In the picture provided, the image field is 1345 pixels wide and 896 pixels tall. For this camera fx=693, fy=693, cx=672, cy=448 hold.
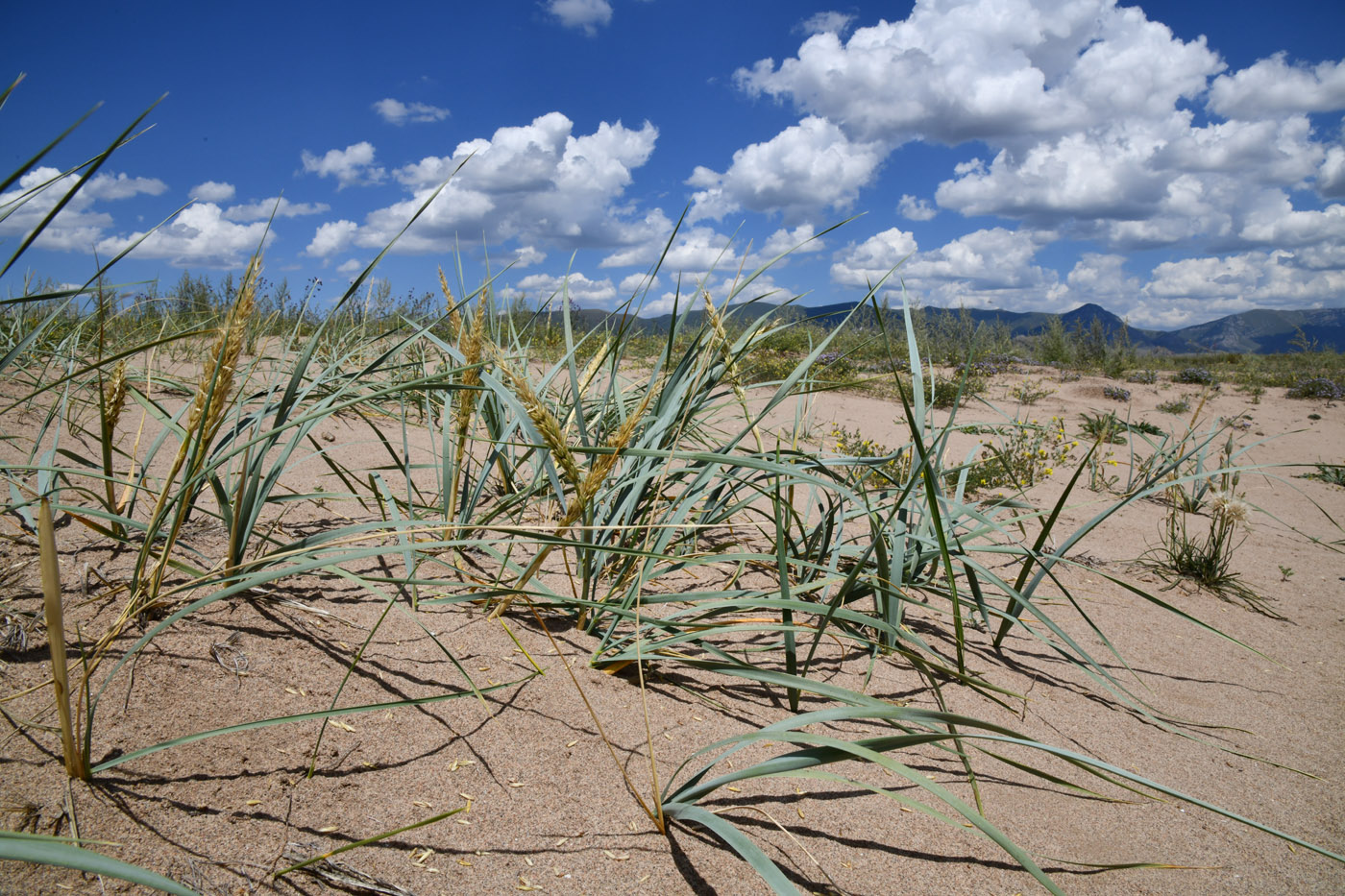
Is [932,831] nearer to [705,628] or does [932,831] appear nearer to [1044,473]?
[705,628]

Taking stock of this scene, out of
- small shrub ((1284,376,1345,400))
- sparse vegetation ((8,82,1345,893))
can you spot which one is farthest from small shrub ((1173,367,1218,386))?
sparse vegetation ((8,82,1345,893))

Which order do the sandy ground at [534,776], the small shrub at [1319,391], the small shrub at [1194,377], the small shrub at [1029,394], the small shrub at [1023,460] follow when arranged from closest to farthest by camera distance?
1. the sandy ground at [534,776]
2. the small shrub at [1023,460]
3. the small shrub at [1029,394]
4. the small shrub at [1319,391]
5. the small shrub at [1194,377]

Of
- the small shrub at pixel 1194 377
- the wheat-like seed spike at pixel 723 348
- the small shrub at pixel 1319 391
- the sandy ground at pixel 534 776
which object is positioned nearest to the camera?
the sandy ground at pixel 534 776

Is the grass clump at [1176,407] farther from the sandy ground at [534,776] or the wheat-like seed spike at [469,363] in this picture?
the wheat-like seed spike at [469,363]

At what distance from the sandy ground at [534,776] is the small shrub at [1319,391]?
991cm

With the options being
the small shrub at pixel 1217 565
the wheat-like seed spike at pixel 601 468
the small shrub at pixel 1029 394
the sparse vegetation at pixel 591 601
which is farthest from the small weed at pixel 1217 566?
the small shrub at pixel 1029 394

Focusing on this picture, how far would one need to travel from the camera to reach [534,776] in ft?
3.82

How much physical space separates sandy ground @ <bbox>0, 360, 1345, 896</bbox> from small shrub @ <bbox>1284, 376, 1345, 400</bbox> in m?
9.91

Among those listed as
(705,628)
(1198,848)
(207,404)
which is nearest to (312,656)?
(207,404)

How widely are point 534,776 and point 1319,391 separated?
11844 mm

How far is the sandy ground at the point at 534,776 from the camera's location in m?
0.97

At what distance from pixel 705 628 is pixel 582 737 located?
314 millimetres

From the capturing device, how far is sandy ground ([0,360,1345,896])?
3.18 ft

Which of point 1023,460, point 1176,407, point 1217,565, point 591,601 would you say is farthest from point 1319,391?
point 591,601
